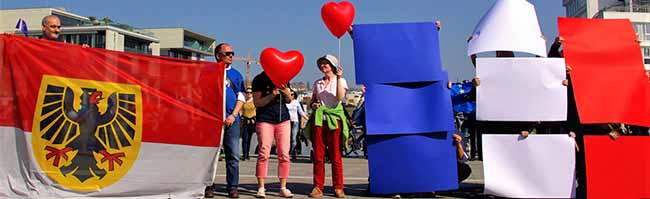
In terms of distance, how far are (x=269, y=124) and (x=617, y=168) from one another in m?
3.42

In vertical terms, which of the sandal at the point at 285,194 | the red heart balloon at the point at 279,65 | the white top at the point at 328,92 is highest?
the red heart balloon at the point at 279,65

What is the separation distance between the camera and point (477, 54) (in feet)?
20.9

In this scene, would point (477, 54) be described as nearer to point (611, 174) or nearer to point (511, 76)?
point (511, 76)

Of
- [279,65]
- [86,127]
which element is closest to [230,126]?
[279,65]

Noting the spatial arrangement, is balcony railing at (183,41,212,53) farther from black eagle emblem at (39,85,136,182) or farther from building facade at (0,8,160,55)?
black eagle emblem at (39,85,136,182)

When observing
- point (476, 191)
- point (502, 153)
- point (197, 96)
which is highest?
point (197, 96)

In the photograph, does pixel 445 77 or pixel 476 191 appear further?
pixel 476 191

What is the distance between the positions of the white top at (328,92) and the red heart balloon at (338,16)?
0.53 meters

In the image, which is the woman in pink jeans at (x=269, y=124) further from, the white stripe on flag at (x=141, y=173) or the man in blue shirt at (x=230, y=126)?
the white stripe on flag at (x=141, y=173)

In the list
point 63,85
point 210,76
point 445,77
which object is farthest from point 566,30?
point 63,85

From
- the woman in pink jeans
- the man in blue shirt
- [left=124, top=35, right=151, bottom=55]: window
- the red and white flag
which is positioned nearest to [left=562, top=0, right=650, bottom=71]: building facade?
[left=124, top=35, right=151, bottom=55]: window

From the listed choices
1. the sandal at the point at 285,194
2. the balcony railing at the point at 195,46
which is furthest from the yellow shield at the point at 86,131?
the balcony railing at the point at 195,46

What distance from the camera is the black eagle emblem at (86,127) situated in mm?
5805

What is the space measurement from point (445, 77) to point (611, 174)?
1.81m
